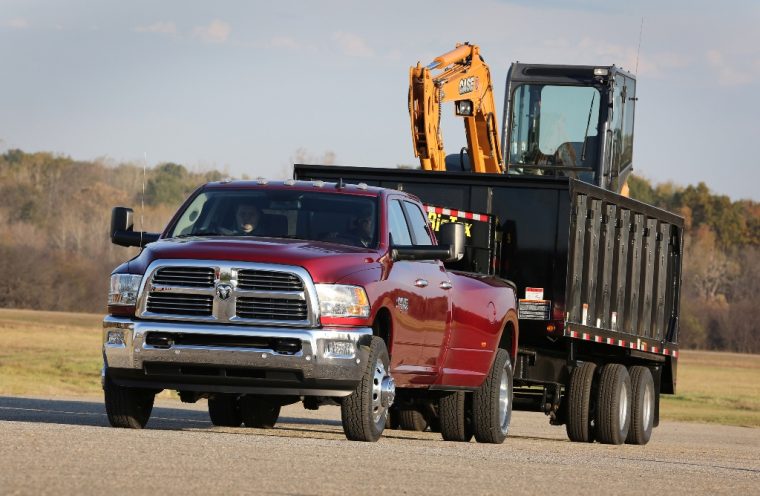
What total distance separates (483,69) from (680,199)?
117 meters

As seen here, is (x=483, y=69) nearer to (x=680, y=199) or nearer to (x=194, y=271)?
(x=194, y=271)

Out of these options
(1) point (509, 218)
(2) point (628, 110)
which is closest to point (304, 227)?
(1) point (509, 218)

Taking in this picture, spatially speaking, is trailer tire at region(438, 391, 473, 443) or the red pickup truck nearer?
the red pickup truck

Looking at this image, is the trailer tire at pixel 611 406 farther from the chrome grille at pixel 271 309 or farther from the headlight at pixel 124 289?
the headlight at pixel 124 289

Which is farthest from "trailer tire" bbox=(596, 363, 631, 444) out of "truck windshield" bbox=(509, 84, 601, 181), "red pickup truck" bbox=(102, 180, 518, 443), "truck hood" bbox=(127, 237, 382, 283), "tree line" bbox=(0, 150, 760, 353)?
"tree line" bbox=(0, 150, 760, 353)

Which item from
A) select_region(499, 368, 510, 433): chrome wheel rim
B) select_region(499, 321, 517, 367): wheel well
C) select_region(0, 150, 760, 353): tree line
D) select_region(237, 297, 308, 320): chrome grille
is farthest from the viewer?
select_region(0, 150, 760, 353): tree line

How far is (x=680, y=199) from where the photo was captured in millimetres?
139875

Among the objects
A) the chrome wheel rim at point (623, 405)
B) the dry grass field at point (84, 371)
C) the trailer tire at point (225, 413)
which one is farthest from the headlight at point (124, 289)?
the dry grass field at point (84, 371)

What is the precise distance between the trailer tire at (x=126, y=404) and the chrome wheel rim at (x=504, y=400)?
4.13 metres

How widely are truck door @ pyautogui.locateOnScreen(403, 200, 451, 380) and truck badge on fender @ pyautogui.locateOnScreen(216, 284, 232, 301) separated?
7.25 feet

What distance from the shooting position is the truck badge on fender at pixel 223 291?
13844 millimetres

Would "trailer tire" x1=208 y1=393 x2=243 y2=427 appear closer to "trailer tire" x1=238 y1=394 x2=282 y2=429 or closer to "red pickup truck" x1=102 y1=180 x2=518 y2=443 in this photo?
"trailer tire" x1=238 y1=394 x2=282 y2=429

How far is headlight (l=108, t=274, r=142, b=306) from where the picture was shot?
14.1m

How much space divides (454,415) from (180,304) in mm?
→ 4339
